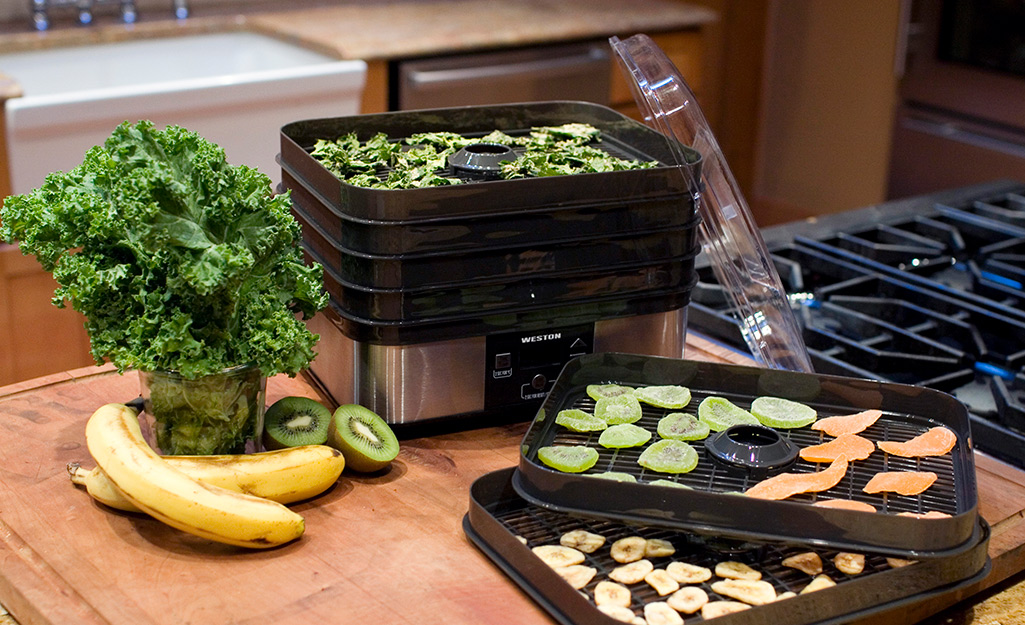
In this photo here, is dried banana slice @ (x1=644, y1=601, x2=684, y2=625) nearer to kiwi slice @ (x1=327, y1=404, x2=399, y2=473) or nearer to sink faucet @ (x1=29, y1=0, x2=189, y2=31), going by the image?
kiwi slice @ (x1=327, y1=404, x2=399, y2=473)

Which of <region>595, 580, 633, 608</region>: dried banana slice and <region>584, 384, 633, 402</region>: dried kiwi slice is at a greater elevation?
<region>584, 384, 633, 402</region>: dried kiwi slice

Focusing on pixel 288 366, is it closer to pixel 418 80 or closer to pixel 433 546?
pixel 433 546

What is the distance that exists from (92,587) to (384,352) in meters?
0.36

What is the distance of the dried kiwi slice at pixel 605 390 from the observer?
1.18m

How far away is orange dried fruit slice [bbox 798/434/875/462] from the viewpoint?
1059 millimetres

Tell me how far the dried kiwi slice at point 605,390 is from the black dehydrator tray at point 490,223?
0.52 feet

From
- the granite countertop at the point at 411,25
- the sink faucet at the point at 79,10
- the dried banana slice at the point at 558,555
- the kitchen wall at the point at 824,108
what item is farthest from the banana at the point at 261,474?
the kitchen wall at the point at 824,108

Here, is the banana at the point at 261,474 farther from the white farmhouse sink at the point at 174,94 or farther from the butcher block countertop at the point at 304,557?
the white farmhouse sink at the point at 174,94

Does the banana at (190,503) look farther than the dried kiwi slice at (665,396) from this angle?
No

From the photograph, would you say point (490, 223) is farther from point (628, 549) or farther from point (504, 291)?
point (628, 549)

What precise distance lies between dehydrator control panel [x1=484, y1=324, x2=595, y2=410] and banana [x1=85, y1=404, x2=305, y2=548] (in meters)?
0.29

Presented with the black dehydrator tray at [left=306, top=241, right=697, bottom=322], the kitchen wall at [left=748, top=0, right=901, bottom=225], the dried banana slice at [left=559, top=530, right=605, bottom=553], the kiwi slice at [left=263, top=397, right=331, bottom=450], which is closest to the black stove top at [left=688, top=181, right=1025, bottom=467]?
the black dehydrator tray at [left=306, top=241, right=697, bottom=322]

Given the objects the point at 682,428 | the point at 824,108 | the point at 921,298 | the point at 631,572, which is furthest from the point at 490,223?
the point at 824,108

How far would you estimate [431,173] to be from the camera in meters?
1.22
